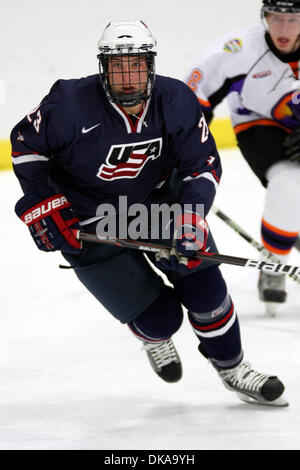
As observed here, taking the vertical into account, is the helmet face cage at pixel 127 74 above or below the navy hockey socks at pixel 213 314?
above

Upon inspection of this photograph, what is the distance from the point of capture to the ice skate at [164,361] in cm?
229

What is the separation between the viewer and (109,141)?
6.78 feet

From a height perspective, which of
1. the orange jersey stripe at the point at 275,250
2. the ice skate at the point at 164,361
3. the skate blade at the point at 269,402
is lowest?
the orange jersey stripe at the point at 275,250

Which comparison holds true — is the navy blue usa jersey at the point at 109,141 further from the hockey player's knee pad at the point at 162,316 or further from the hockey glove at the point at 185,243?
the hockey player's knee pad at the point at 162,316

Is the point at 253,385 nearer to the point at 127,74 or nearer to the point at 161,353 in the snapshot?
the point at 161,353

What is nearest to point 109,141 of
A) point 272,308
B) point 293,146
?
point 293,146

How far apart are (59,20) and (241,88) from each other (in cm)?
275

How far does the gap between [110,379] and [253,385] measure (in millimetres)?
502

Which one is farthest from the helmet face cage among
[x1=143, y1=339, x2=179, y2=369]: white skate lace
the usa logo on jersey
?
[x1=143, y1=339, x2=179, y2=369]: white skate lace

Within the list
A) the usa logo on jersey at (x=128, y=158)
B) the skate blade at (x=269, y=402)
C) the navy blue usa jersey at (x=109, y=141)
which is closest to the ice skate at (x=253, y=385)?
the skate blade at (x=269, y=402)

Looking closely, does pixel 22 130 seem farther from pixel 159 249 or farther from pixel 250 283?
pixel 250 283

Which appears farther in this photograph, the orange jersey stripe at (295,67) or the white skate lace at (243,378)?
the orange jersey stripe at (295,67)

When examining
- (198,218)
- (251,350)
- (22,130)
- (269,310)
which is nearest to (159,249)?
(198,218)

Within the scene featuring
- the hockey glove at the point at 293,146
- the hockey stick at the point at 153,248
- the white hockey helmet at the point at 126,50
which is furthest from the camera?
the hockey glove at the point at 293,146
